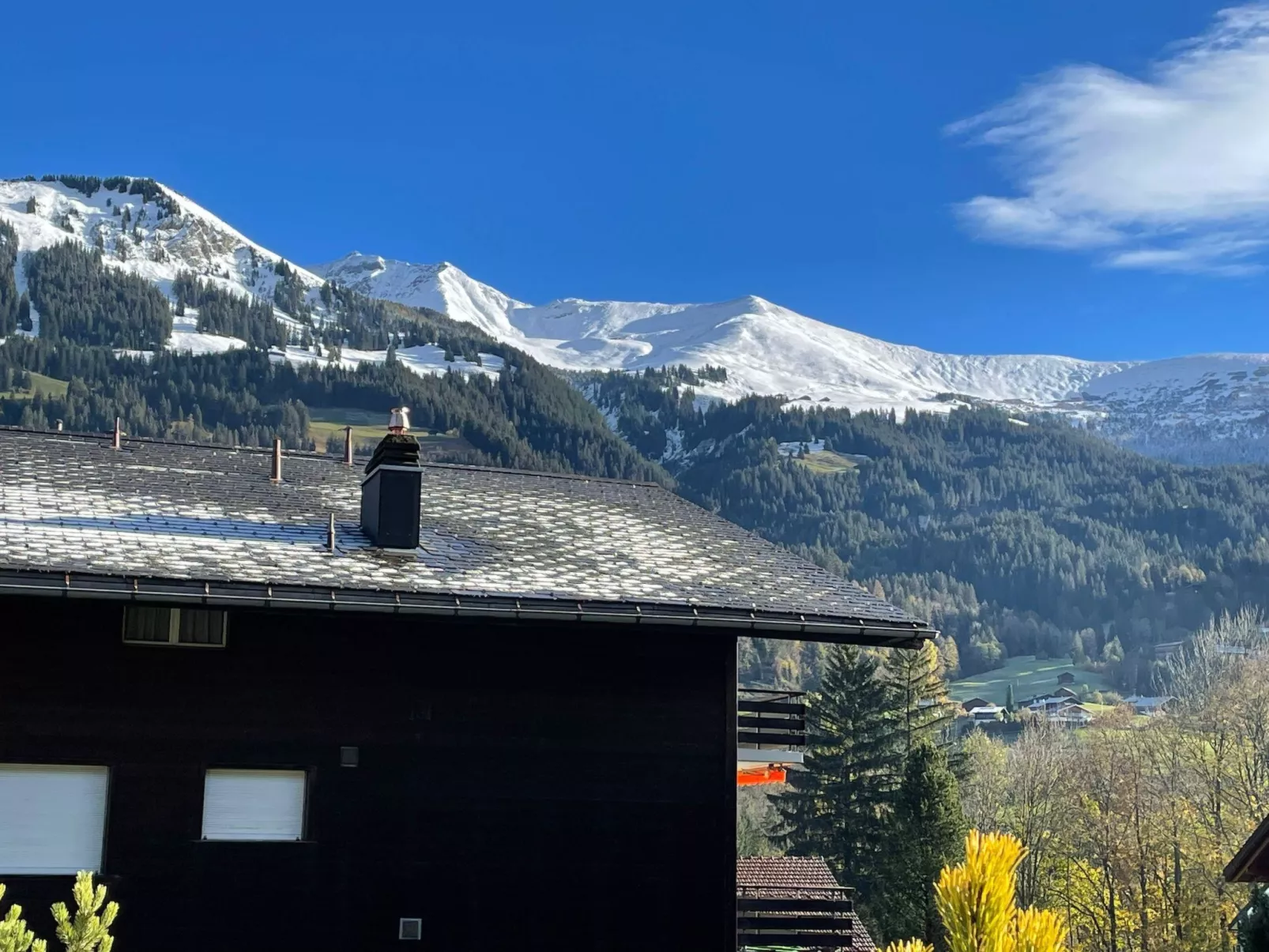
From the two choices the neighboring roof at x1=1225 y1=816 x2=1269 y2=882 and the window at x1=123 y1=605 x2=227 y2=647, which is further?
the neighboring roof at x1=1225 y1=816 x2=1269 y2=882

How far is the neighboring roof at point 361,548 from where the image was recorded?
13.2 m

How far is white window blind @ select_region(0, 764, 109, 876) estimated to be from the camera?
1298 cm

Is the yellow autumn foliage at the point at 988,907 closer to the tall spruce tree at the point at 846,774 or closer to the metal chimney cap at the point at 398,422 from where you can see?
the metal chimney cap at the point at 398,422

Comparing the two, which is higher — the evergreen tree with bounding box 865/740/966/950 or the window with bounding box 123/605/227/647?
the window with bounding box 123/605/227/647

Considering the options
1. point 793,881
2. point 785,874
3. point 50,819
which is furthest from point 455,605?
point 785,874

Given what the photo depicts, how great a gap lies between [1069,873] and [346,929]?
160ft

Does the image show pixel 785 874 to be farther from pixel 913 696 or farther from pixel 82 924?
pixel 913 696

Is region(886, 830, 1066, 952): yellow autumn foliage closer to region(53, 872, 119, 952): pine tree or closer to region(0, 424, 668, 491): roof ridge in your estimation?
region(53, 872, 119, 952): pine tree

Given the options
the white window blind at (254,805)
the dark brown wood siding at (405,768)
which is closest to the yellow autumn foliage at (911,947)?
A: the dark brown wood siding at (405,768)

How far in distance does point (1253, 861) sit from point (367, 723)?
942 cm

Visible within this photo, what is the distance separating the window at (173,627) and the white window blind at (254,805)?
1286mm

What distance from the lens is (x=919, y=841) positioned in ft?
157

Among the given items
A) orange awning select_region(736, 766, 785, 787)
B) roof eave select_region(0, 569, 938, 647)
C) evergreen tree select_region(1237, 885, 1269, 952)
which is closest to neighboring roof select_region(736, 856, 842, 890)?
orange awning select_region(736, 766, 785, 787)

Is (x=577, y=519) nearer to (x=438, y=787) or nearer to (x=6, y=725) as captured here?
(x=438, y=787)
